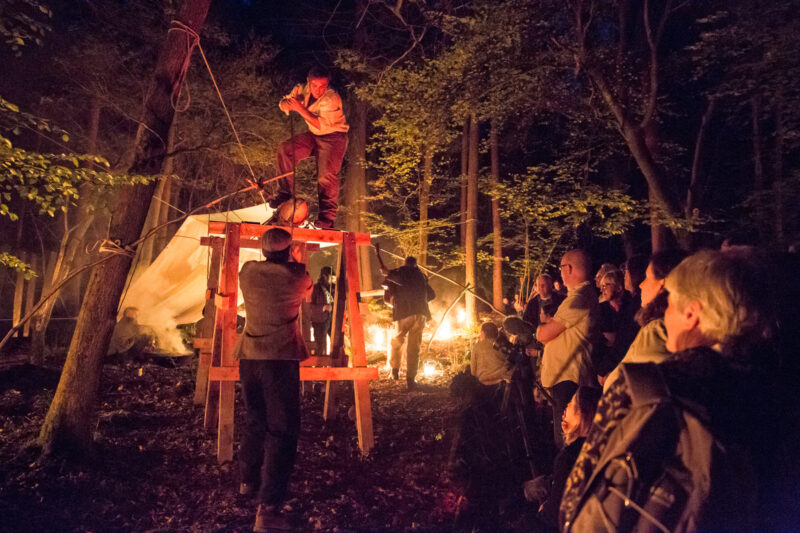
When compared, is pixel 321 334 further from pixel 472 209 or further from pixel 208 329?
pixel 472 209

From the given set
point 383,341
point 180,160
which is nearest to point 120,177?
point 383,341

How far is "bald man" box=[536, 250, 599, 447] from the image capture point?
12.6ft

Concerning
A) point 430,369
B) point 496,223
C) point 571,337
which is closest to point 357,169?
point 496,223

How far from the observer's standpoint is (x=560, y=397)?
13.0ft

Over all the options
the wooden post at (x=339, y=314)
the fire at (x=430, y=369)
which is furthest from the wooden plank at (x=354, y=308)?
the fire at (x=430, y=369)

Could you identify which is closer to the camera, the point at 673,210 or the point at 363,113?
the point at 673,210

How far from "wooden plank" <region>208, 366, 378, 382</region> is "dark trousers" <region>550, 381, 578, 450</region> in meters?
1.85

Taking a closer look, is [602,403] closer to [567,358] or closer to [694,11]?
[567,358]

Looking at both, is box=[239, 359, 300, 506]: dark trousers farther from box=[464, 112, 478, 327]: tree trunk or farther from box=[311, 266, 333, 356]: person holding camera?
box=[464, 112, 478, 327]: tree trunk

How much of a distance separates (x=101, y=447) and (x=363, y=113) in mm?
12682

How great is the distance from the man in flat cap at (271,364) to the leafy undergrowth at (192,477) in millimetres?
479

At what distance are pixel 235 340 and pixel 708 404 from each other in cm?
430

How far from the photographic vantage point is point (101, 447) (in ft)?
15.9

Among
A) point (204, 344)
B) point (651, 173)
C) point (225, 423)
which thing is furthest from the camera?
point (651, 173)
